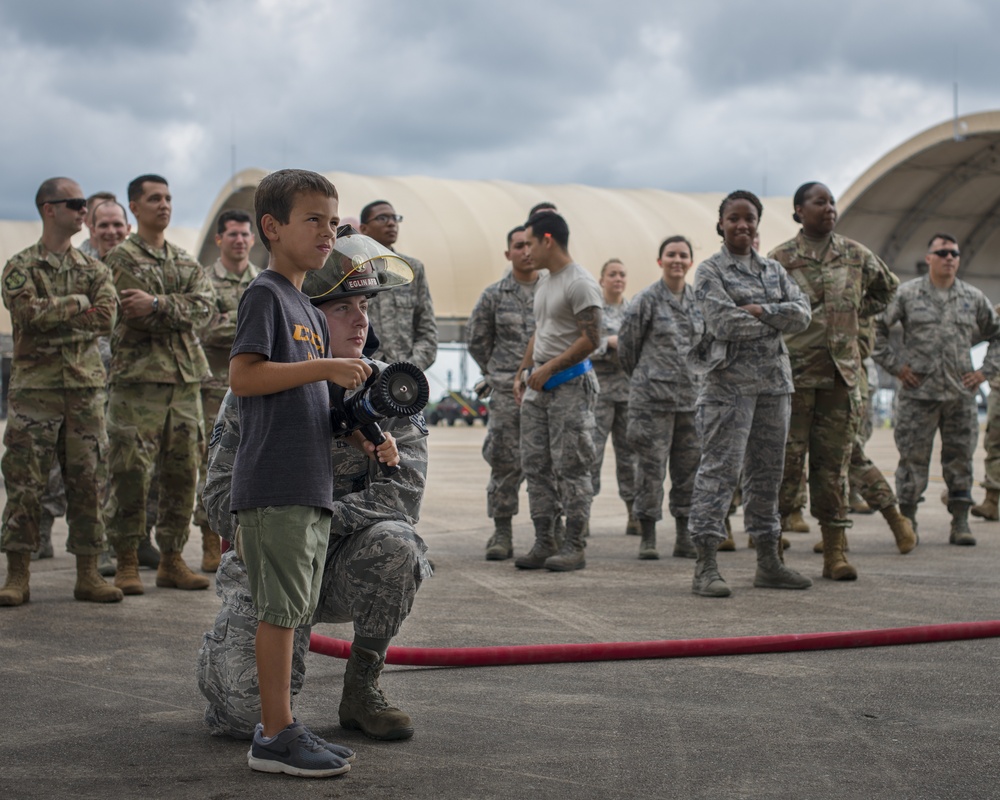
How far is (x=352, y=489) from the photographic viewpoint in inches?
146

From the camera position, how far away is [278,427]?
10.5 feet

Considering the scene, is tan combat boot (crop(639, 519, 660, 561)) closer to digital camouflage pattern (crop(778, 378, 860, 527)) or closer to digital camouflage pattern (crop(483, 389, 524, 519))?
digital camouflage pattern (crop(483, 389, 524, 519))

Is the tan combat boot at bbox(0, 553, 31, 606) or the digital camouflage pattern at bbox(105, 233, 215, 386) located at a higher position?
the digital camouflage pattern at bbox(105, 233, 215, 386)

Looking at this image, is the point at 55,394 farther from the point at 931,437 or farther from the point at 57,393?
the point at 931,437

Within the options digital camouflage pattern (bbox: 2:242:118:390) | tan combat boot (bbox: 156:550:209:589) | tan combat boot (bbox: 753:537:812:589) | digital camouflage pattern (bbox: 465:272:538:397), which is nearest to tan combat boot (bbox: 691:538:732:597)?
tan combat boot (bbox: 753:537:812:589)

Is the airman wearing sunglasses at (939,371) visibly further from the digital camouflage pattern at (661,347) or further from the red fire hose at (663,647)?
the red fire hose at (663,647)

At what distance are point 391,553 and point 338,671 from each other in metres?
1.11

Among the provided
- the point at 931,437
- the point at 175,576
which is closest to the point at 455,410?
the point at 931,437

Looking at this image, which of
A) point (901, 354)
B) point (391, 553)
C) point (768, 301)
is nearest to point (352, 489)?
point (391, 553)

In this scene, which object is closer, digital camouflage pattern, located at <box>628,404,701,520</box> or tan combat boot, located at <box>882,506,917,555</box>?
tan combat boot, located at <box>882,506,917,555</box>

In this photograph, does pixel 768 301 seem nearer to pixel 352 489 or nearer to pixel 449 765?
pixel 352 489

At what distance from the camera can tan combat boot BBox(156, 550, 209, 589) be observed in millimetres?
6398

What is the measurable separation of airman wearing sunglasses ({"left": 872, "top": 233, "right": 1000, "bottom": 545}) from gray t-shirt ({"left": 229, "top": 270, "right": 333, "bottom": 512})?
6.35 m

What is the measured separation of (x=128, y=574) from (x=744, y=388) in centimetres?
330
